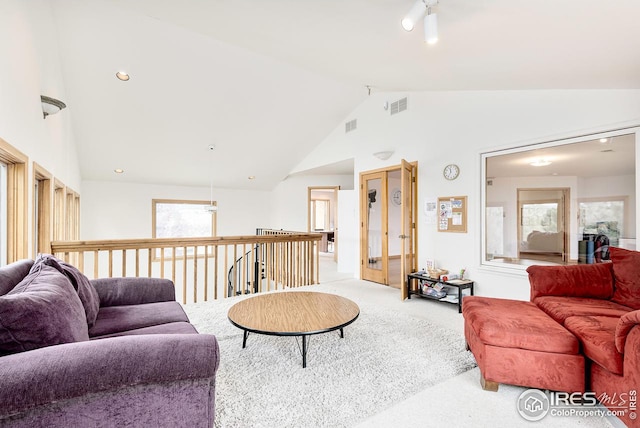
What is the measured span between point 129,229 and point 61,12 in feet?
17.0

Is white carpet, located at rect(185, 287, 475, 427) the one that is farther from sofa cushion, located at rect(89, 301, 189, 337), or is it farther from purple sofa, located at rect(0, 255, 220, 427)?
purple sofa, located at rect(0, 255, 220, 427)

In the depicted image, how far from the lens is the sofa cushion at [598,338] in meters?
1.63

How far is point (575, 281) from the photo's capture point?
102 inches

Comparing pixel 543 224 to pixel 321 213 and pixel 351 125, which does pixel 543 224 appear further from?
pixel 321 213

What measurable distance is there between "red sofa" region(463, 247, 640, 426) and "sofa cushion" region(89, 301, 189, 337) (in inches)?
82.5

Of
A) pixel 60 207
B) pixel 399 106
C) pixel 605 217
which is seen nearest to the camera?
pixel 605 217

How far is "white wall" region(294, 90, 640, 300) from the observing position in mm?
2992

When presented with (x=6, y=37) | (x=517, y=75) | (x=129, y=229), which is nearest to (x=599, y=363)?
(x=517, y=75)

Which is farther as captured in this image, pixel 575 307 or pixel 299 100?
pixel 299 100

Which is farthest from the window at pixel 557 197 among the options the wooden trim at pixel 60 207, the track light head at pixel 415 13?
the wooden trim at pixel 60 207

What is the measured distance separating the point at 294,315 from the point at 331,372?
0.48 m

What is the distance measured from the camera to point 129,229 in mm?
7141

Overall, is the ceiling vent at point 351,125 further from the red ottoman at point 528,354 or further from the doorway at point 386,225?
the red ottoman at point 528,354

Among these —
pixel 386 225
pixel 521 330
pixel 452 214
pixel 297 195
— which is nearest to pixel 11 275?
pixel 521 330
